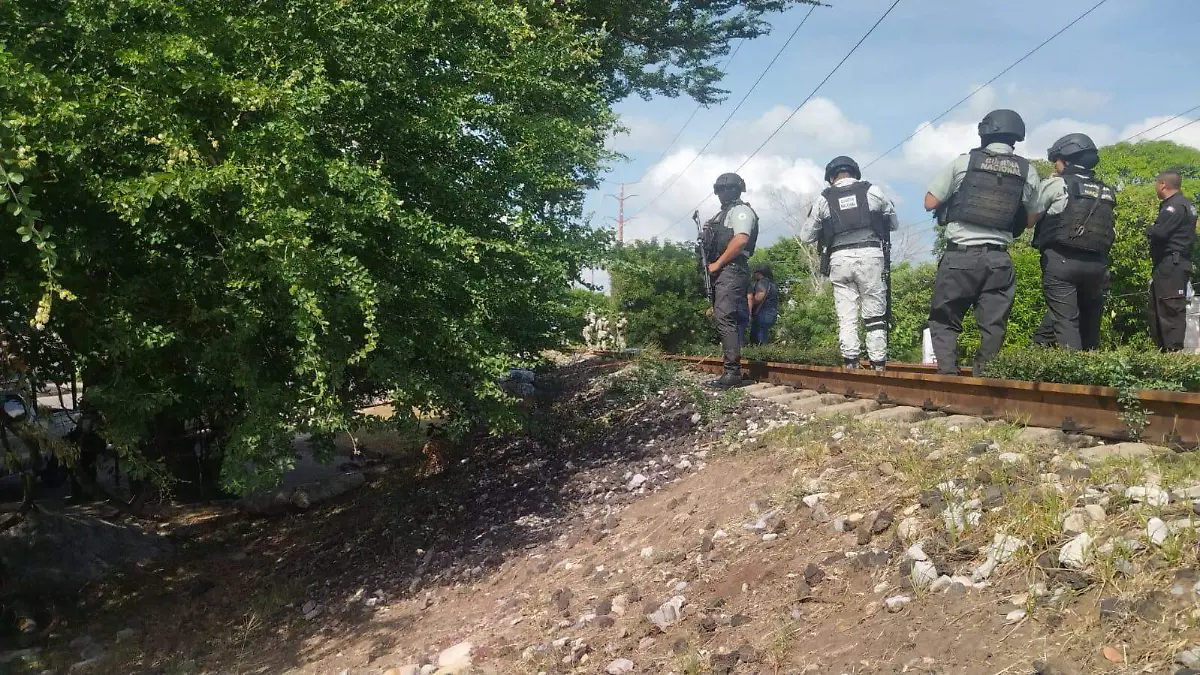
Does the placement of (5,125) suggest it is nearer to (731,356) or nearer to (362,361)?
(362,361)

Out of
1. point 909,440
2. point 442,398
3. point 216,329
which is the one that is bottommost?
point 909,440

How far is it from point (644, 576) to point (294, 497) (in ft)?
21.5

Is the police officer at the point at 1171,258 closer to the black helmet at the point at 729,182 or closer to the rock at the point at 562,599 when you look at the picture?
Result: the black helmet at the point at 729,182

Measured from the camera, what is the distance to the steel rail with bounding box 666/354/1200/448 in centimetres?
421

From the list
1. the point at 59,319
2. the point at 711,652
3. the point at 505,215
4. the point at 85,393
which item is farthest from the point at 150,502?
the point at 711,652

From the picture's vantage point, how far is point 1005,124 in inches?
238

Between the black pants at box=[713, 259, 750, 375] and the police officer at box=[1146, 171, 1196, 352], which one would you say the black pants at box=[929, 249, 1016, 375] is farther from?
the police officer at box=[1146, 171, 1196, 352]

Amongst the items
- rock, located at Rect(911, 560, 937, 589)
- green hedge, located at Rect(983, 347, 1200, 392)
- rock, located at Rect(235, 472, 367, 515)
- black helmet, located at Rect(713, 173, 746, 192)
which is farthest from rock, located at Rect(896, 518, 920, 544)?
rock, located at Rect(235, 472, 367, 515)

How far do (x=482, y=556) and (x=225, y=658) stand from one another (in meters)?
1.71

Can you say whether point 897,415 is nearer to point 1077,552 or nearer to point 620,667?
point 1077,552

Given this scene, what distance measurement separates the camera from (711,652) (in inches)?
134

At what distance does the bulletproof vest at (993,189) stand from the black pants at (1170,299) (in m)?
2.80

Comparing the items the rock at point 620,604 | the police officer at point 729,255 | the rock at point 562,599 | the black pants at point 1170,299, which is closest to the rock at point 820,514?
the rock at point 620,604

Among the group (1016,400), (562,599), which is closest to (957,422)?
(1016,400)
